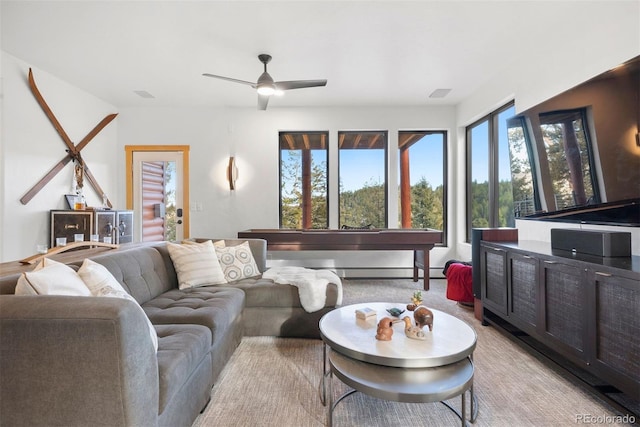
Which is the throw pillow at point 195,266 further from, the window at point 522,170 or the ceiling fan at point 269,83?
the window at point 522,170

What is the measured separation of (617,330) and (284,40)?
315 centimetres

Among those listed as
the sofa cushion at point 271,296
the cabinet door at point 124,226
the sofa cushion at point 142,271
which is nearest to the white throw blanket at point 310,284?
the sofa cushion at point 271,296

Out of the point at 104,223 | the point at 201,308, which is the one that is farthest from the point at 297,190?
the point at 201,308

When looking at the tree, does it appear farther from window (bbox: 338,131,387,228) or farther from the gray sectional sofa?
the gray sectional sofa

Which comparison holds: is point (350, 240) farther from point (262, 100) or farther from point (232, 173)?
point (232, 173)

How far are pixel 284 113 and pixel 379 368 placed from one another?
418 cm

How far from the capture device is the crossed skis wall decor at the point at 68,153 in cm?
336

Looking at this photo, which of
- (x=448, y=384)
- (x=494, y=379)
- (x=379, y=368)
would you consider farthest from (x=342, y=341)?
(x=494, y=379)

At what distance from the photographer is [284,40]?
2846 millimetres

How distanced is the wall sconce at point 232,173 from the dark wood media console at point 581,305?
3.69 m

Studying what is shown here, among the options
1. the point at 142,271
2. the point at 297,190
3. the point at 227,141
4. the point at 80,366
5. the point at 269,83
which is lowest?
the point at 80,366

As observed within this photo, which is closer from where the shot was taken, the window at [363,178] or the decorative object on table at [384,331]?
the decorative object on table at [384,331]

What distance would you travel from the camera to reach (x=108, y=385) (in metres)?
1.01

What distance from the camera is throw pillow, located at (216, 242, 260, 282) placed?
272cm
